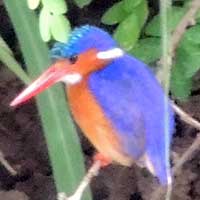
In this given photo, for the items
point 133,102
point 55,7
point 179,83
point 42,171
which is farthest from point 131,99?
point 42,171

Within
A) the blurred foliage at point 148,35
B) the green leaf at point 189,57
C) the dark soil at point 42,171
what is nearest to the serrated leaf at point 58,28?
the blurred foliage at point 148,35

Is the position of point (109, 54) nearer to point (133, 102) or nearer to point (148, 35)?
point (133, 102)

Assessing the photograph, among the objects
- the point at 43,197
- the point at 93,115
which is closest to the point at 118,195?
the point at 43,197

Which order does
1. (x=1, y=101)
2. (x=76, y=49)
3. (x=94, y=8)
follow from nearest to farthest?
(x=76, y=49) → (x=94, y=8) → (x=1, y=101)

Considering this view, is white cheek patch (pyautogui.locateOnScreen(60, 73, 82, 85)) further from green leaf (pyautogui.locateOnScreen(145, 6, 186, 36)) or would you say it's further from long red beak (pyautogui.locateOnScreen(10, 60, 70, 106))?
green leaf (pyautogui.locateOnScreen(145, 6, 186, 36))

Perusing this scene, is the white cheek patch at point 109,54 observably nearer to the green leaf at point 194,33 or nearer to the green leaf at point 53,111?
the green leaf at point 53,111

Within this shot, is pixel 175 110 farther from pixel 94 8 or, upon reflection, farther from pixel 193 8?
pixel 94 8
